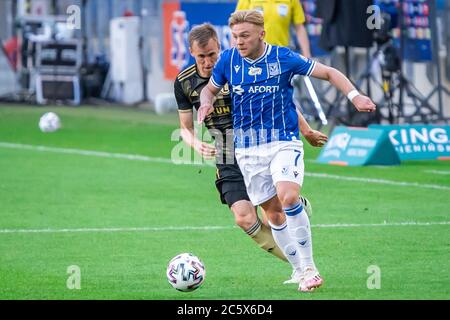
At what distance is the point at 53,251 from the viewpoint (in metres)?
11.3

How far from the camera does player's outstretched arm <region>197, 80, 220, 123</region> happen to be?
906 cm

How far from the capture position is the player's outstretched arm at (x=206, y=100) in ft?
29.7

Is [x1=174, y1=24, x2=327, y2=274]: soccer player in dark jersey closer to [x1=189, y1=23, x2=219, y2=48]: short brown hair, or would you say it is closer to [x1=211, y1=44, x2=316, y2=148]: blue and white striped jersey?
[x1=189, y1=23, x2=219, y2=48]: short brown hair

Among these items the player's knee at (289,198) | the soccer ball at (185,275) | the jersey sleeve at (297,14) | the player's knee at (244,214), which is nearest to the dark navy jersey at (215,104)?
the player's knee at (244,214)

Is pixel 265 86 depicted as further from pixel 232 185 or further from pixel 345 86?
pixel 232 185

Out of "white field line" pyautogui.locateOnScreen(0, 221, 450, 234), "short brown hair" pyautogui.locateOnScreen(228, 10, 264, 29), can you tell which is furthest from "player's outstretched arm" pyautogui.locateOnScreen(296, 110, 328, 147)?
"white field line" pyautogui.locateOnScreen(0, 221, 450, 234)

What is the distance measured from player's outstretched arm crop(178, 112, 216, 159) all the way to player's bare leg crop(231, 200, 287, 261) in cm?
45

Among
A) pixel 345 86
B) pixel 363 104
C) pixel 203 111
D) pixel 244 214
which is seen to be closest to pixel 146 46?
pixel 244 214

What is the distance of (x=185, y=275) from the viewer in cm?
905

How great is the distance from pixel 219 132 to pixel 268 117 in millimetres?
751

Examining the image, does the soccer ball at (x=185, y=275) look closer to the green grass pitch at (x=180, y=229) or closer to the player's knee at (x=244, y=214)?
the green grass pitch at (x=180, y=229)

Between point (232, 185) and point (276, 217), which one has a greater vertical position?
point (232, 185)

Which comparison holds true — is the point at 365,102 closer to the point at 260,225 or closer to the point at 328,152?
→ the point at 260,225
